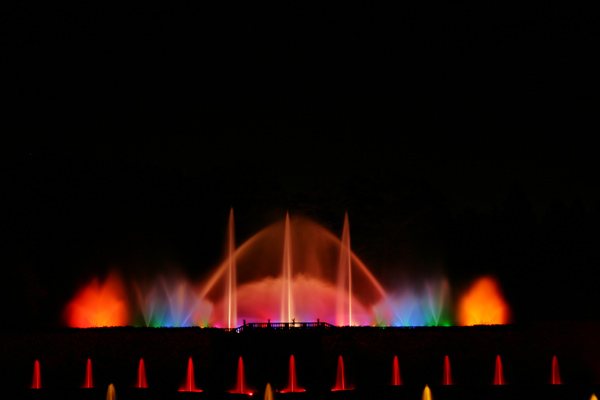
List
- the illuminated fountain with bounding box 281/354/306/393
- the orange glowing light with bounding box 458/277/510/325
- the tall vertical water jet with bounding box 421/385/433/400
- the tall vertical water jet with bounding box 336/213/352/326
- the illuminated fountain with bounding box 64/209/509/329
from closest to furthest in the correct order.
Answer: the tall vertical water jet with bounding box 421/385/433/400, the illuminated fountain with bounding box 281/354/306/393, the illuminated fountain with bounding box 64/209/509/329, the tall vertical water jet with bounding box 336/213/352/326, the orange glowing light with bounding box 458/277/510/325

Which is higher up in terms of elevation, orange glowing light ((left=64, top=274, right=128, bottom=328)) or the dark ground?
orange glowing light ((left=64, top=274, right=128, bottom=328))

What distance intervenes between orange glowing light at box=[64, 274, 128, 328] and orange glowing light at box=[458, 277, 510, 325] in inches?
829

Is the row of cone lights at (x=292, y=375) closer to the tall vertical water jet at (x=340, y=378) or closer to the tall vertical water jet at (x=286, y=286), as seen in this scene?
the tall vertical water jet at (x=340, y=378)

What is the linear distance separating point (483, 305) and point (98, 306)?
2497 cm

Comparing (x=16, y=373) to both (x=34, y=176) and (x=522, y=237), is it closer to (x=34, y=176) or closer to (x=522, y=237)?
(x=34, y=176)

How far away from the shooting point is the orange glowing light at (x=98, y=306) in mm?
41062

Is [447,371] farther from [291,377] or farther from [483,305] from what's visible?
[483,305]

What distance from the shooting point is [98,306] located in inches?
1677

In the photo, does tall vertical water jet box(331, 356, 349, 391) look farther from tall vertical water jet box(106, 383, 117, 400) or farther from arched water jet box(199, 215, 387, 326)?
arched water jet box(199, 215, 387, 326)

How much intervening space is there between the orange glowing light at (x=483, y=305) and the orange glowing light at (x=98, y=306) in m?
21.1

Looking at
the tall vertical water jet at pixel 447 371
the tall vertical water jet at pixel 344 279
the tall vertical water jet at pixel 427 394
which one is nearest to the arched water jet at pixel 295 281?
the tall vertical water jet at pixel 344 279

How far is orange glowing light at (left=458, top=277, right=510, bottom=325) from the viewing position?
4447 cm

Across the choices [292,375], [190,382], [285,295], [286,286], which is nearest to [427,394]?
[292,375]

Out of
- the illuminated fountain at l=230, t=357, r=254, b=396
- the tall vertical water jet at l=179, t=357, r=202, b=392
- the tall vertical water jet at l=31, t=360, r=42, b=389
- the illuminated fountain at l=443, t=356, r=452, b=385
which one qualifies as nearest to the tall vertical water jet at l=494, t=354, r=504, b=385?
the illuminated fountain at l=443, t=356, r=452, b=385
